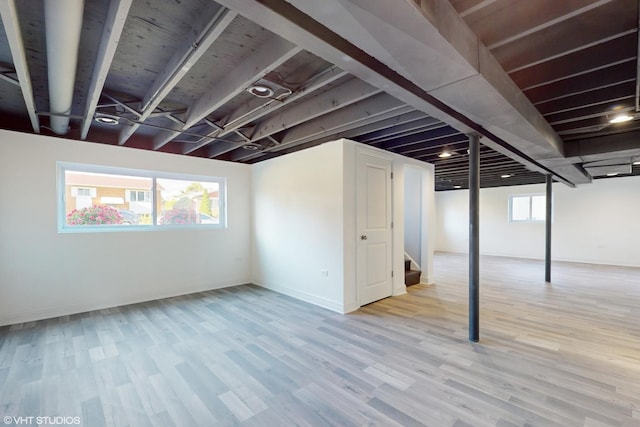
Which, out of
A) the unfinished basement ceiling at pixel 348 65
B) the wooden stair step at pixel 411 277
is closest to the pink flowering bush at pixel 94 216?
the unfinished basement ceiling at pixel 348 65

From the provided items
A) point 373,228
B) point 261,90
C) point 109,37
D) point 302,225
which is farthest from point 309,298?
point 109,37

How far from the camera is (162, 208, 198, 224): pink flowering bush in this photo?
4.87 meters

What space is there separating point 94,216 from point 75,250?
55cm

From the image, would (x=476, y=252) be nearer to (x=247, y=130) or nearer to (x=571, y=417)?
(x=571, y=417)

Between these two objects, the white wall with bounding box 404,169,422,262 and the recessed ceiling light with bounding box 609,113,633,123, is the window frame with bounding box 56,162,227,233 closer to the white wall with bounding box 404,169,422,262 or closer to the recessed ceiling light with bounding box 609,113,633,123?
the white wall with bounding box 404,169,422,262

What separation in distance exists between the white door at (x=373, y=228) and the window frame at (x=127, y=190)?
274 centimetres

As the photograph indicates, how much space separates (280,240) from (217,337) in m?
2.10

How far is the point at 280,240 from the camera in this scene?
16.2 feet

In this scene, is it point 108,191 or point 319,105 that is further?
point 108,191

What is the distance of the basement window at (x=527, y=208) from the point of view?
8812 mm

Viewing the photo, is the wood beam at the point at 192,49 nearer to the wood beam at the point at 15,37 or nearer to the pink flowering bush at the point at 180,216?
the wood beam at the point at 15,37

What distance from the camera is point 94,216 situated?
4184 mm

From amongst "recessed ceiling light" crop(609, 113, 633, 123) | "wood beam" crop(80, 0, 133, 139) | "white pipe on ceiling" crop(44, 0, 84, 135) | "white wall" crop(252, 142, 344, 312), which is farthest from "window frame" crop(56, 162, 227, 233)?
"recessed ceiling light" crop(609, 113, 633, 123)

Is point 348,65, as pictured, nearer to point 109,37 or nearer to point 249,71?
point 249,71
